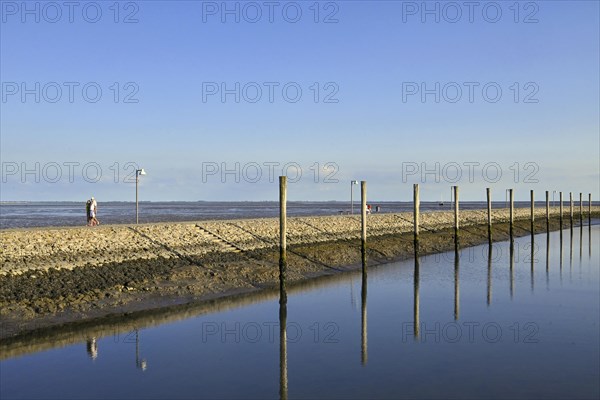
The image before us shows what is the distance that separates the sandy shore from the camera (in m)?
16.6

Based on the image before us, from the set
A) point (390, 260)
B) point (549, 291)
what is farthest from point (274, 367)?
point (390, 260)

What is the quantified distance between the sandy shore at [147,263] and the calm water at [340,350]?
1519 mm

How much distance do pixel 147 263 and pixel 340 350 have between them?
11.5m

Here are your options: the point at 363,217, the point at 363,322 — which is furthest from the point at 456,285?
the point at 363,322

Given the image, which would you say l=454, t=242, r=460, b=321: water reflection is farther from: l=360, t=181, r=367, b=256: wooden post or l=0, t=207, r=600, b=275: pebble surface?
l=0, t=207, r=600, b=275: pebble surface

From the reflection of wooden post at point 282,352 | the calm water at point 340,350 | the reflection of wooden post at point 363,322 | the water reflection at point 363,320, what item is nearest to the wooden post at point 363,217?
the water reflection at point 363,320

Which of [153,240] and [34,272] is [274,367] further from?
[153,240]

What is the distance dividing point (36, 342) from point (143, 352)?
2.73 m

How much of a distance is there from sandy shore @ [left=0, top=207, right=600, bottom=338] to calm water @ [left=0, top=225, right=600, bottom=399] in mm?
1519

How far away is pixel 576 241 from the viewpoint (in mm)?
48969

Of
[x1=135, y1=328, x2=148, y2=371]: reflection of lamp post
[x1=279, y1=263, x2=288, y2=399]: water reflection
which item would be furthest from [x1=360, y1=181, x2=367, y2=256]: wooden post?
[x1=135, y1=328, x2=148, y2=371]: reflection of lamp post

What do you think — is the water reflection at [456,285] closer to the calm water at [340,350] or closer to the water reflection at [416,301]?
the calm water at [340,350]

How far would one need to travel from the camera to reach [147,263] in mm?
22656

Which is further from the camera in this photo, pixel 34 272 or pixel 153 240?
pixel 153 240
